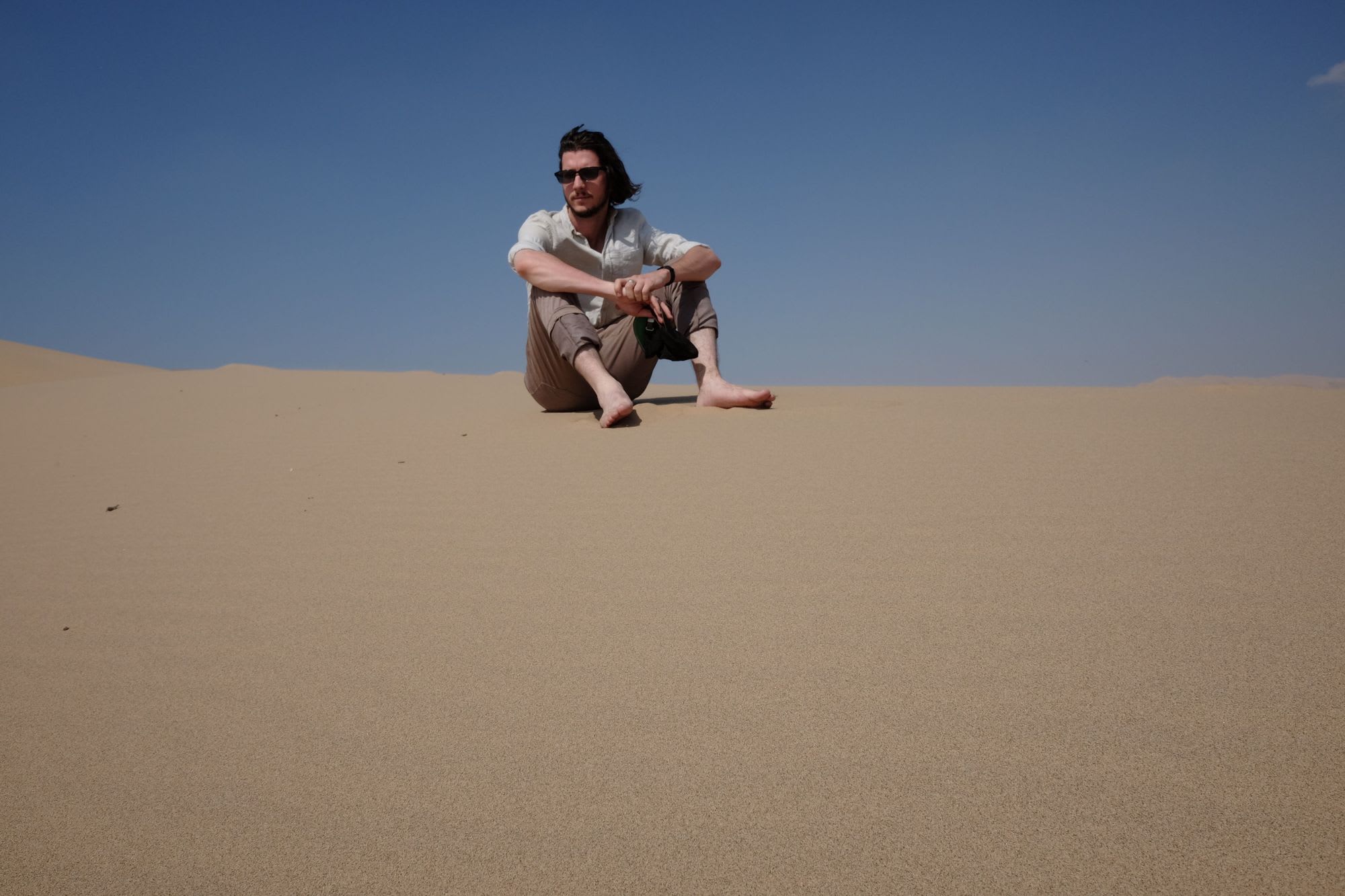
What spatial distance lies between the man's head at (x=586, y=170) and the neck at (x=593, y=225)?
0.06 feet

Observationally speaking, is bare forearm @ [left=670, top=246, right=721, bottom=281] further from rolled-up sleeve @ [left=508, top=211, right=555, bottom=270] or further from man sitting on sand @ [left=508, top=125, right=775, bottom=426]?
rolled-up sleeve @ [left=508, top=211, right=555, bottom=270]

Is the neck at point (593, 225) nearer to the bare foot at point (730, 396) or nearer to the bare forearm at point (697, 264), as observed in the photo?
the bare forearm at point (697, 264)

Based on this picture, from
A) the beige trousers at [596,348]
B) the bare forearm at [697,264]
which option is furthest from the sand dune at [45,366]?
the bare forearm at [697,264]

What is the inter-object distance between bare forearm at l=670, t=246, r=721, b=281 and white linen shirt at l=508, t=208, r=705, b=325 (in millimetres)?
58

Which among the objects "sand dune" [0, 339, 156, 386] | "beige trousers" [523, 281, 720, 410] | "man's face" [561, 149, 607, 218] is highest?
"sand dune" [0, 339, 156, 386]

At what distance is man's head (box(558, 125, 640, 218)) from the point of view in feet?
12.1

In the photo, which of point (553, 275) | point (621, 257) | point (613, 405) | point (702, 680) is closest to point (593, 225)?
point (621, 257)

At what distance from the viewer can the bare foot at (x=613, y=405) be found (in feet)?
11.0

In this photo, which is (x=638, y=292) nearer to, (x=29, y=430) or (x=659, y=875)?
(x=659, y=875)

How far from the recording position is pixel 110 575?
2074 mm

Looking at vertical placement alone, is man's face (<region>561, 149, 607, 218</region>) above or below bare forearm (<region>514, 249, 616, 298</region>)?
above

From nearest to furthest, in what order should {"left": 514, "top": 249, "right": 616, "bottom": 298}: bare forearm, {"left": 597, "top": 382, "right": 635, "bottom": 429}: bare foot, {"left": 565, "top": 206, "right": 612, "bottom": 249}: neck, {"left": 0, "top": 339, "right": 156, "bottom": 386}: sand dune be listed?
{"left": 597, "top": 382, "right": 635, "bottom": 429}: bare foot < {"left": 514, "top": 249, "right": 616, "bottom": 298}: bare forearm < {"left": 565, "top": 206, "right": 612, "bottom": 249}: neck < {"left": 0, "top": 339, "right": 156, "bottom": 386}: sand dune

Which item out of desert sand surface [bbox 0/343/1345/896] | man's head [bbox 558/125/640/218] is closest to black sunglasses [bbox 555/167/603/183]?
man's head [bbox 558/125/640/218]

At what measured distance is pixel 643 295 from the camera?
3449 millimetres
